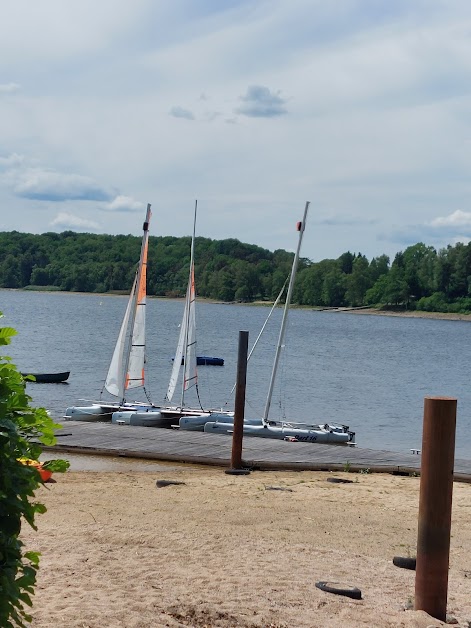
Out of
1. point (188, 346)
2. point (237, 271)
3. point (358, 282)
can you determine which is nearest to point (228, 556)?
point (188, 346)

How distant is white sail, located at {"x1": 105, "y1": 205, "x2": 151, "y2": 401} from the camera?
24.8 metres

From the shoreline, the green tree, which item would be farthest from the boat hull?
the green tree

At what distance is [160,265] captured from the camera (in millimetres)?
129875

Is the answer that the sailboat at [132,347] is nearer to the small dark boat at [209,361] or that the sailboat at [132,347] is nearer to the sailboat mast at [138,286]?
the sailboat mast at [138,286]

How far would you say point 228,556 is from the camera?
7211 mm

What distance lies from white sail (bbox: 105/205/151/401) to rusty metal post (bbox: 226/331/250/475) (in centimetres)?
1042

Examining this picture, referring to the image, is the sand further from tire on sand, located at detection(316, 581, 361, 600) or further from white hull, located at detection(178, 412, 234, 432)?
white hull, located at detection(178, 412, 234, 432)

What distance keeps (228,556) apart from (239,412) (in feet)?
22.7

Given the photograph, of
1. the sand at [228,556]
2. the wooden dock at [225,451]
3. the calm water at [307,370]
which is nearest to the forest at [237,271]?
the calm water at [307,370]

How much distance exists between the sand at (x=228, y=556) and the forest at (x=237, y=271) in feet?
385

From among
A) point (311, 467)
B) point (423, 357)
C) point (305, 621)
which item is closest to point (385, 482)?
point (311, 467)

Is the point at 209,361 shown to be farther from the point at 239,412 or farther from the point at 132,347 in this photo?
the point at 239,412

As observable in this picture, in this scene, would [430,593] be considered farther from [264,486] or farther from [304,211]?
[304,211]

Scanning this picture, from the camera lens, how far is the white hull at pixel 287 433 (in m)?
20.6
